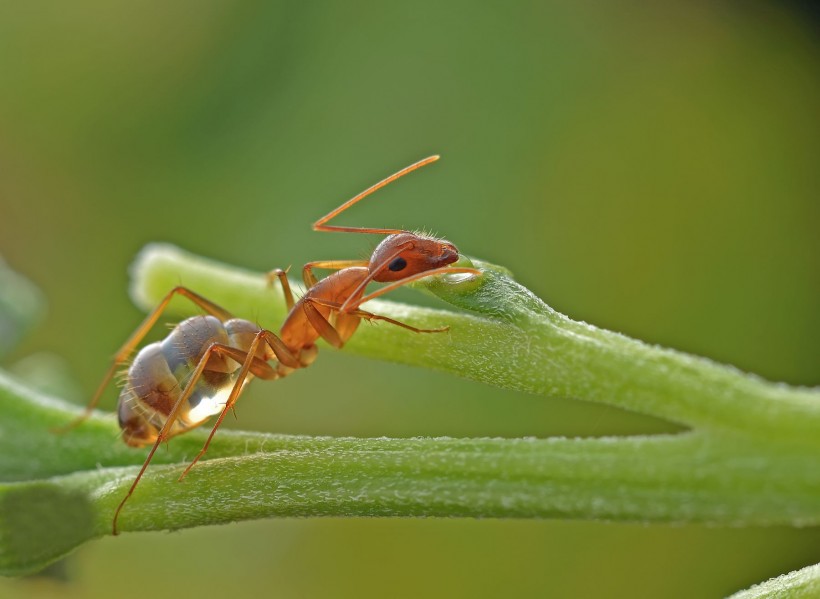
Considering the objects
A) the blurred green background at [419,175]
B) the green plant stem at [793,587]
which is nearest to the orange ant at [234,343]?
the green plant stem at [793,587]

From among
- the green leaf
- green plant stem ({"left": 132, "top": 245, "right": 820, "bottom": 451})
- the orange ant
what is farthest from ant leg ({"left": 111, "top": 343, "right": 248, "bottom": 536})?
the green leaf

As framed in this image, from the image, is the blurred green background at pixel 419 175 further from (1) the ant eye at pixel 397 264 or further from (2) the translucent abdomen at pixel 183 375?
(1) the ant eye at pixel 397 264

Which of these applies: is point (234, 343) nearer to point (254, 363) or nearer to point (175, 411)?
point (254, 363)

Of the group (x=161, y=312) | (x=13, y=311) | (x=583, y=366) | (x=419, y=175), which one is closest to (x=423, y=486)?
(x=583, y=366)

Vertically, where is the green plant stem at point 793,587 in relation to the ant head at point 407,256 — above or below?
below

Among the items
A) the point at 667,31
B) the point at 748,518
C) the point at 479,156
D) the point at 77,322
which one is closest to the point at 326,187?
the point at 479,156

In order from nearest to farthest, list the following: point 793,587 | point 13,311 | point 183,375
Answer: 1. point 793,587
2. point 183,375
3. point 13,311

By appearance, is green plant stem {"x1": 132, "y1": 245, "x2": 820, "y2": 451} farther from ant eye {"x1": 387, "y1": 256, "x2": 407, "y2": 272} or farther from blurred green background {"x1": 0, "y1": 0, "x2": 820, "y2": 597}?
blurred green background {"x1": 0, "y1": 0, "x2": 820, "y2": 597}
